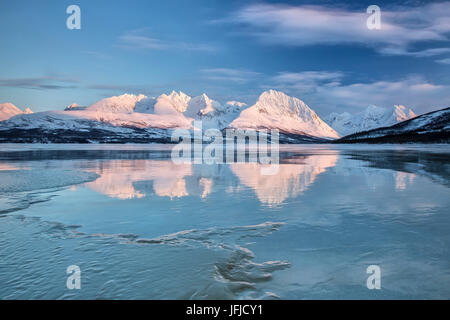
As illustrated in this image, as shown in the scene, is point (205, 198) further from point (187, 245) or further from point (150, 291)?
point (150, 291)

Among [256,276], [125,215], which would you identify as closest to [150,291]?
[256,276]

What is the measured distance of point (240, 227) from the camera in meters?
10.6

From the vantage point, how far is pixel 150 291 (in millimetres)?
6316

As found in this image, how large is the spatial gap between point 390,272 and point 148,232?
21.7 feet

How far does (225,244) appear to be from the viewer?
356 inches

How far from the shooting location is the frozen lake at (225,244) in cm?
647

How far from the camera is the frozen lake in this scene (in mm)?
6473

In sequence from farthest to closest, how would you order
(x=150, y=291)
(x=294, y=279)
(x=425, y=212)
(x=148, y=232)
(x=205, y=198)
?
(x=205, y=198)
(x=425, y=212)
(x=148, y=232)
(x=294, y=279)
(x=150, y=291)
